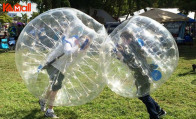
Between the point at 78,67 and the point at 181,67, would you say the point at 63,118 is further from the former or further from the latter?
the point at 181,67

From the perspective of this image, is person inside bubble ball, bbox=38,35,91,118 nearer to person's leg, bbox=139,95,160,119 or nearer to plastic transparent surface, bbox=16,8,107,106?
plastic transparent surface, bbox=16,8,107,106

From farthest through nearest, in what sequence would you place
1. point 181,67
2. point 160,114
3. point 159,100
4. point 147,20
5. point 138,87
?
point 181,67
point 159,100
point 160,114
point 147,20
point 138,87

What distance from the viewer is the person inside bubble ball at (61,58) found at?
3.55 metres

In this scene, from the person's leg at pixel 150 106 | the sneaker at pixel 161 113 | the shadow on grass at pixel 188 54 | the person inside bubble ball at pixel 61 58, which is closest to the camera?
the person inside bubble ball at pixel 61 58

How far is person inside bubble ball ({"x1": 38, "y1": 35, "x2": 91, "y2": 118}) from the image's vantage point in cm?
355

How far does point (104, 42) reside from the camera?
350 centimetres

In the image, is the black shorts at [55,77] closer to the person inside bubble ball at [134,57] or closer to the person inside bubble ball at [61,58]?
the person inside bubble ball at [61,58]

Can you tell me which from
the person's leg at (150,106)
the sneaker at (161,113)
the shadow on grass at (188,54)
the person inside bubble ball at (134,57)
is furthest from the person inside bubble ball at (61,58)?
the shadow on grass at (188,54)

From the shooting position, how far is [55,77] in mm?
3570

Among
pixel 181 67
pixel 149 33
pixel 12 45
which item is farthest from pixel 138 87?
pixel 12 45

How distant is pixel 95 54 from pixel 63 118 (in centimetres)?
137

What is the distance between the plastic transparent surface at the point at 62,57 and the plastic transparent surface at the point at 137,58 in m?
0.24

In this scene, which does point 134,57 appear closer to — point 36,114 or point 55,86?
point 55,86

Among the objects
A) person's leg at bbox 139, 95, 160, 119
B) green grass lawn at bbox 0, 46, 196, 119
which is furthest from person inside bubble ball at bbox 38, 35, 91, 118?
person's leg at bbox 139, 95, 160, 119
